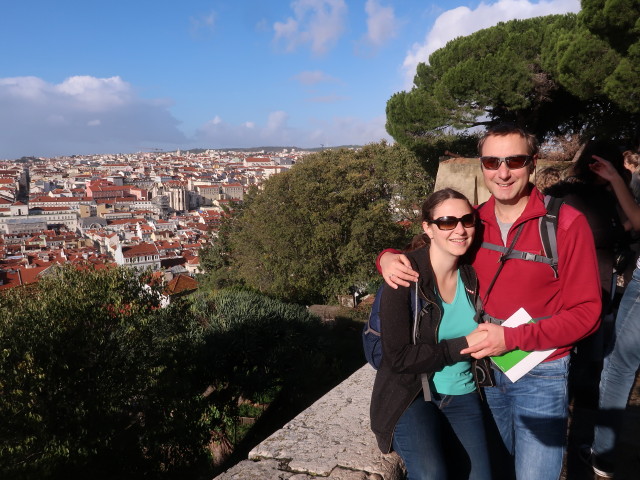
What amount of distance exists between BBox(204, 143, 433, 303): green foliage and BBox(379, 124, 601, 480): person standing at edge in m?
12.9

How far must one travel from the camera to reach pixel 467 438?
1.50m

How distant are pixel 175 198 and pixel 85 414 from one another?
357 ft

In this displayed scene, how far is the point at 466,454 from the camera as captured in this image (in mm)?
1505

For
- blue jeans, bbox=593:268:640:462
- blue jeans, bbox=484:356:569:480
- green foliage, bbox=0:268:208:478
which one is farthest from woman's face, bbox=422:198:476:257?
green foliage, bbox=0:268:208:478

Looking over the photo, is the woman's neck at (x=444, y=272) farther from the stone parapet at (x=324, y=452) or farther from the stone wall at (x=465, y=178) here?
the stone wall at (x=465, y=178)

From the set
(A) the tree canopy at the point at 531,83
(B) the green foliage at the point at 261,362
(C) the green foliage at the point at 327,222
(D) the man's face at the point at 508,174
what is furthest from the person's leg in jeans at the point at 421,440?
(C) the green foliage at the point at 327,222

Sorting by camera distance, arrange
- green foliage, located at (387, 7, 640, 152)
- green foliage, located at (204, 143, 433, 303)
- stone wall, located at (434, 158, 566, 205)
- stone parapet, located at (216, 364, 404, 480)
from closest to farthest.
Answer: stone parapet, located at (216, 364, 404, 480) < stone wall, located at (434, 158, 566, 205) < green foliage, located at (387, 7, 640, 152) < green foliage, located at (204, 143, 433, 303)

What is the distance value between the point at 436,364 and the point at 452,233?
0.40 meters

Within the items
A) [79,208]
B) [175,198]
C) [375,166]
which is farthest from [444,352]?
[175,198]

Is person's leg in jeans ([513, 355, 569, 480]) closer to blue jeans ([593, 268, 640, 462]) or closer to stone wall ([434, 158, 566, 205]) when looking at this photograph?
blue jeans ([593, 268, 640, 462])

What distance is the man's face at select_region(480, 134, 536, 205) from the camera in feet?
4.75

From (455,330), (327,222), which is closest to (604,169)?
(455,330)

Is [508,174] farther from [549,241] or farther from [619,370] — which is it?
[619,370]

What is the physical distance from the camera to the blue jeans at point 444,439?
145 cm
